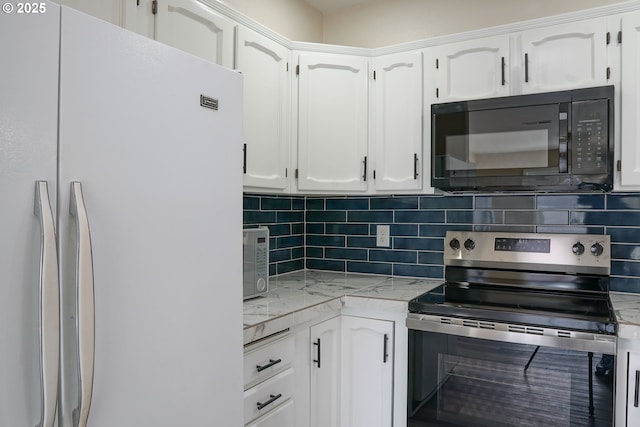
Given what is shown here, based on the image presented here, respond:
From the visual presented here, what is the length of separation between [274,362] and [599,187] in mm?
1515

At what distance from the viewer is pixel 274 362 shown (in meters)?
1.64

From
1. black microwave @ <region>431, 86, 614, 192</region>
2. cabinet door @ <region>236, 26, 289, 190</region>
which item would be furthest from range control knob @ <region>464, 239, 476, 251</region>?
cabinet door @ <region>236, 26, 289, 190</region>

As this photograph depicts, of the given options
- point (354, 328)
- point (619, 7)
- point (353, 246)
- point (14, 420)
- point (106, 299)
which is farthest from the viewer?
point (353, 246)

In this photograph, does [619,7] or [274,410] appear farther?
[619,7]

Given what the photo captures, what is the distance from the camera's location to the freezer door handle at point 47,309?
0.79 meters

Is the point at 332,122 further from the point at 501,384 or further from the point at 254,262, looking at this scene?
the point at 501,384

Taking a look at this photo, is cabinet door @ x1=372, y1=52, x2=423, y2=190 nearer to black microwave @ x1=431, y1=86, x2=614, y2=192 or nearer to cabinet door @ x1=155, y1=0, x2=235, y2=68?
black microwave @ x1=431, y1=86, x2=614, y2=192

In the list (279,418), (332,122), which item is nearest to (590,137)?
(332,122)

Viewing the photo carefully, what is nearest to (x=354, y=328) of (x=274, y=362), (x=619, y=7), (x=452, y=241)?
(x=274, y=362)

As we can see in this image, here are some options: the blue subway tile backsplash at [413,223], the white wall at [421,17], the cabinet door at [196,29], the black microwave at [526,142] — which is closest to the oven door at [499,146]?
the black microwave at [526,142]

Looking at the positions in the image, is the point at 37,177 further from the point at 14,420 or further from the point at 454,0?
the point at 454,0

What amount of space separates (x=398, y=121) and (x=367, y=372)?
1213 mm

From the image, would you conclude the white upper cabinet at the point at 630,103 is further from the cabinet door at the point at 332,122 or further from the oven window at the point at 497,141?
the cabinet door at the point at 332,122

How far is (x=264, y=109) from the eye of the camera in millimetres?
2082
